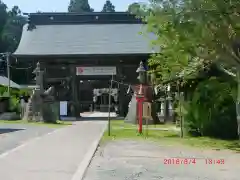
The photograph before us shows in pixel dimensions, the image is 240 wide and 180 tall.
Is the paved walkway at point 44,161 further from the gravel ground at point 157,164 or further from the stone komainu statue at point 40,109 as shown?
the stone komainu statue at point 40,109

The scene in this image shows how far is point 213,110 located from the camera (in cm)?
1759

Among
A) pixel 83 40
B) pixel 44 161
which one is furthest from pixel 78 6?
pixel 44 161

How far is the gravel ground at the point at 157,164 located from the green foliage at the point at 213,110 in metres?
3.81

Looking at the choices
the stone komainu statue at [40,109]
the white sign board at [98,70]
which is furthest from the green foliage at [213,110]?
the white sign board at [98,70]

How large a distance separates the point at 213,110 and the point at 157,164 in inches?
304

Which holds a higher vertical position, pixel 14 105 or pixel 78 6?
pixel 78 6

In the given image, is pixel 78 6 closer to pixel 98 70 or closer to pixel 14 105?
pixel 14 105

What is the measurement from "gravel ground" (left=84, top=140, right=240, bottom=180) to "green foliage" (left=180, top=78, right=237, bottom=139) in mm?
3815

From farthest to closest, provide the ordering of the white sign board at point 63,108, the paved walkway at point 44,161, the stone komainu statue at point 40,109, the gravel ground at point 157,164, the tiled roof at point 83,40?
the tiled roof at point 83,40 → the white sign board at point 63,108 → the stone komainu statue at point 40,109 → the gravel ground at point 157,164 → the paved walkway at point 44,161

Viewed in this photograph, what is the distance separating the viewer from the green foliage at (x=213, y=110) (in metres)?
17.2

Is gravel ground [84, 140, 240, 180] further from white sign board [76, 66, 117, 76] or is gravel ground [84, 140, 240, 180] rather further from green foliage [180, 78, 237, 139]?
white sign board [76, 66, 117, 76]

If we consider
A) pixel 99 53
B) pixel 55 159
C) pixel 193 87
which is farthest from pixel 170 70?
pixel 99 53

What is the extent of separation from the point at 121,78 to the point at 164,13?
24.6 m

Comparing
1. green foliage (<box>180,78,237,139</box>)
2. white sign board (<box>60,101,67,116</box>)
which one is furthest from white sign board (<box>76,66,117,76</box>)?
green foliage (<box>180,78,237,139</box>)
